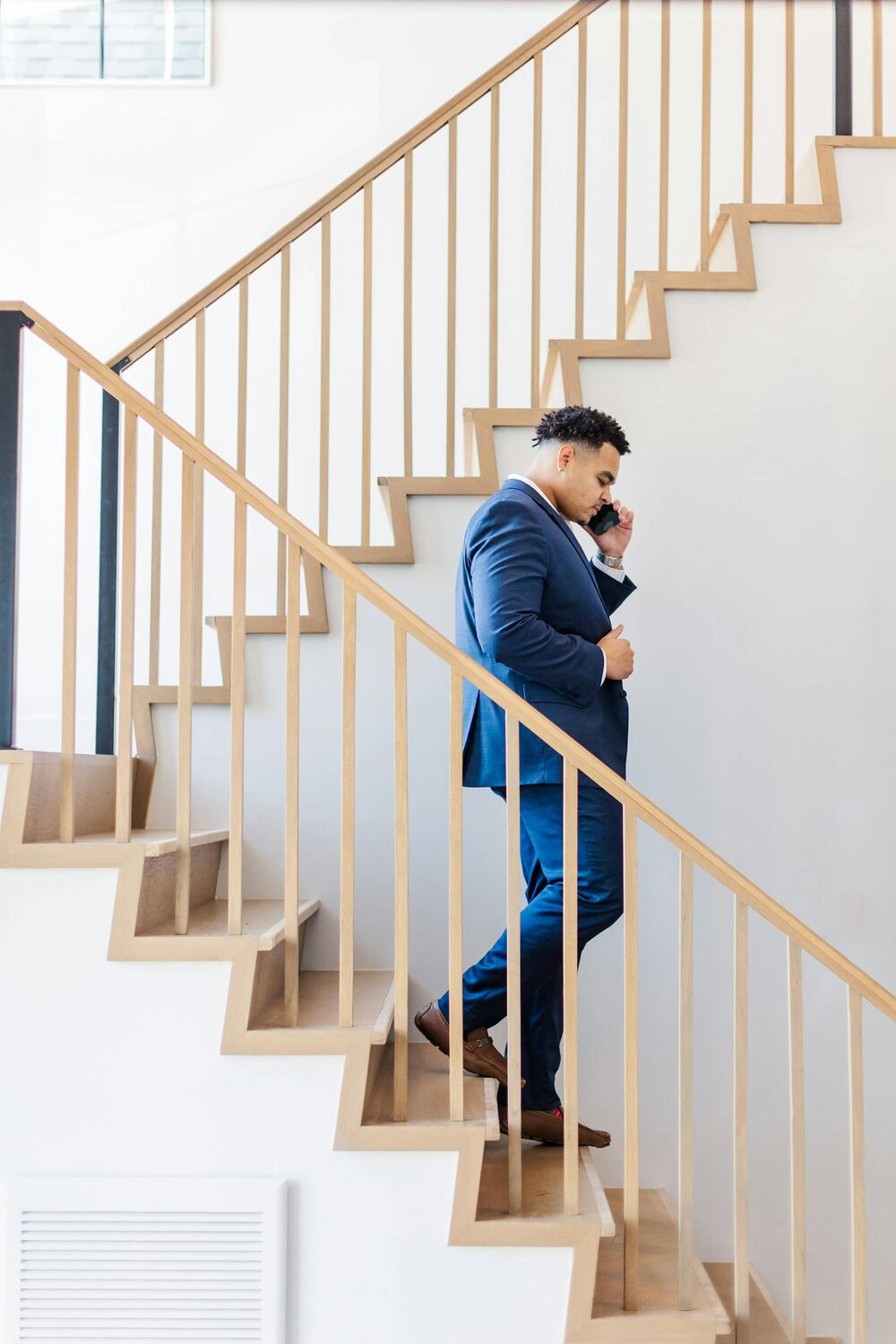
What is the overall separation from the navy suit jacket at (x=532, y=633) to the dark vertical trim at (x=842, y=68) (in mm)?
1608

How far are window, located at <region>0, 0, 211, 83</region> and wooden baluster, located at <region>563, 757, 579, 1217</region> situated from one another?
358 cm

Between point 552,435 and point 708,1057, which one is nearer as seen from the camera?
point 552,435

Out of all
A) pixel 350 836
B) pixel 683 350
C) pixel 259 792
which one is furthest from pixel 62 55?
pixel 350 836

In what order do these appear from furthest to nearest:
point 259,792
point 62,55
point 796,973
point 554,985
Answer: point 62,55, point 259,792, point 554,985, point 796,973

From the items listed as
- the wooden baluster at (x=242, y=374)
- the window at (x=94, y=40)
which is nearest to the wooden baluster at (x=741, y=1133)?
the wooden baluster at (x=242, y=374)

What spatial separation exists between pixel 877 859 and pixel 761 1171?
0.82 meters

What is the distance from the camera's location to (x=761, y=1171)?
9.39 ft

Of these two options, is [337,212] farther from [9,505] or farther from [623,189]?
[9,505]

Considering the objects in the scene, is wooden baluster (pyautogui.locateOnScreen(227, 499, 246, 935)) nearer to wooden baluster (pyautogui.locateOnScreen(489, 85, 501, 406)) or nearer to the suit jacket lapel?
the suit jacket lapel

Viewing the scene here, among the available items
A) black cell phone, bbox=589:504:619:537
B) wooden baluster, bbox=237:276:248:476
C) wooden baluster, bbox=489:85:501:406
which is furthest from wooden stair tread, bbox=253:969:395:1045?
wooden baluster, bbox=489:85:501:406

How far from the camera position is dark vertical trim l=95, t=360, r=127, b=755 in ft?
9.07

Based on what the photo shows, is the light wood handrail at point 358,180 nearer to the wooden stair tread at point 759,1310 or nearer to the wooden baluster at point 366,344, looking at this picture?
the wooden baluster at point 366,344

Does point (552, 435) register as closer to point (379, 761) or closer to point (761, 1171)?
point (379, 761)

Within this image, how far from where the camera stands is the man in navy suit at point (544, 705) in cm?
210
